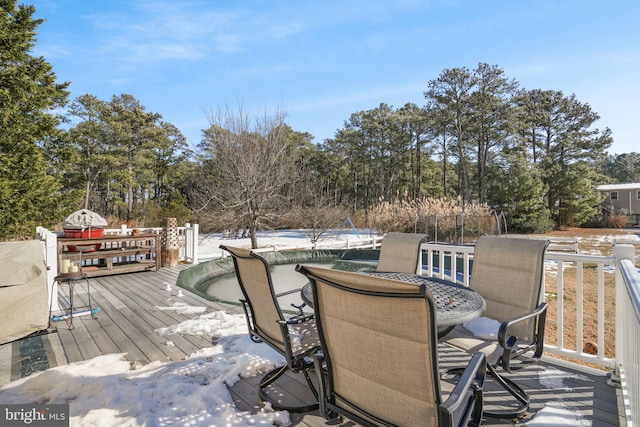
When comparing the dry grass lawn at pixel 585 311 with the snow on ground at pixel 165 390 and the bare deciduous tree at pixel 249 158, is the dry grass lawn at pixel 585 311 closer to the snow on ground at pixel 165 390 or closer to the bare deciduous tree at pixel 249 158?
the snow on ground at pixel 165 390

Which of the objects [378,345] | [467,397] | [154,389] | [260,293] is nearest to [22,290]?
[154,389]

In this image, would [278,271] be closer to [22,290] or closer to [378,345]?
[22,290]

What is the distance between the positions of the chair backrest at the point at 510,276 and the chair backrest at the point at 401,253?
623mm

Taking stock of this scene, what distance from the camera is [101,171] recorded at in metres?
17.6

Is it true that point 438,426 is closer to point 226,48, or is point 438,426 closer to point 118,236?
point 118,236

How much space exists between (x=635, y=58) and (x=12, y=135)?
49.2 ft

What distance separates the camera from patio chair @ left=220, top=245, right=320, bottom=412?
5.57ft

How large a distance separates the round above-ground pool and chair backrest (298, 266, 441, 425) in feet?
11.2

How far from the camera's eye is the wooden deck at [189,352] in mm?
1893

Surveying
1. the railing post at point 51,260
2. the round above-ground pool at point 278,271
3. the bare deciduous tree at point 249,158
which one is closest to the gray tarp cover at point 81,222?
the round above-ground pool at point 278,271

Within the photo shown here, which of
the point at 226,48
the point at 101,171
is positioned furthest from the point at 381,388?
the point at 101,171

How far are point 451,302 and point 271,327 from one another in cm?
104

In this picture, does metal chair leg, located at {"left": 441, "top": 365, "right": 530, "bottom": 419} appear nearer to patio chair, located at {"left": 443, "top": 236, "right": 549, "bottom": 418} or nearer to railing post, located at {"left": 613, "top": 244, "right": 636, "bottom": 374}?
patio chair, located at {"left": 443, "top": 236, "right": 549, "bottom": 418}

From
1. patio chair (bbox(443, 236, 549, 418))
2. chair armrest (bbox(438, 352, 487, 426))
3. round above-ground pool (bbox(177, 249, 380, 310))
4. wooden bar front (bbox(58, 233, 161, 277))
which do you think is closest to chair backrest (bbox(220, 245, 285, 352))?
chair armrest (bbox(438, 352, 487, 426))
